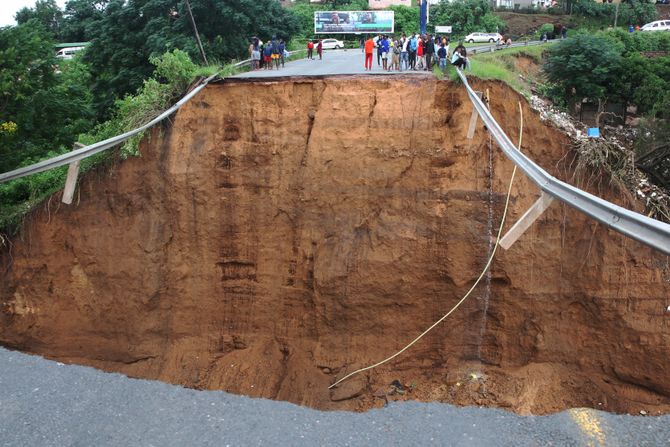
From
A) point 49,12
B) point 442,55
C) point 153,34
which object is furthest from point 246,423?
point 49,12

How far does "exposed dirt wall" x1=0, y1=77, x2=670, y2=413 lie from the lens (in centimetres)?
1103

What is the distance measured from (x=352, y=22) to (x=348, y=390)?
3210 cm

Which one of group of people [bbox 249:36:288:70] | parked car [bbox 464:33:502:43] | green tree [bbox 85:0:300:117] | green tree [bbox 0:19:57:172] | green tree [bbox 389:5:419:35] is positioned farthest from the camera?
green tree [bbox 389:5:419:35]

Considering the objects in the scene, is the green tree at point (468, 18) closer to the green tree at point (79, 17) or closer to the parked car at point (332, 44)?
the parked car at point (332, 44)

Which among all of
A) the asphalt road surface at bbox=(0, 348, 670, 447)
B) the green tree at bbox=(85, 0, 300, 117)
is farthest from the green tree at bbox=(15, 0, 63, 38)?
the asphalt road surface at bbox=(0, 348, 670, 447)

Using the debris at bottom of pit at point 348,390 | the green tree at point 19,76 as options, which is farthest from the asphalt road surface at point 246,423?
the green tree at point 19,76

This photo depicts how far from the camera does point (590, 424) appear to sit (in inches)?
383

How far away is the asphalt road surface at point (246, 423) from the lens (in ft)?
30.2

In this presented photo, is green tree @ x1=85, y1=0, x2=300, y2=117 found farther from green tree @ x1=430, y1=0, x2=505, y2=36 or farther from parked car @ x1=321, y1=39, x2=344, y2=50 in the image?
green tree @ x1=430, y1=0, x2=505, y2=36

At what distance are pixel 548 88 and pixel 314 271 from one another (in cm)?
1306

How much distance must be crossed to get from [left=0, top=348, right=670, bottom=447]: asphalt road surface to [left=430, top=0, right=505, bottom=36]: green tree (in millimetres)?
35653

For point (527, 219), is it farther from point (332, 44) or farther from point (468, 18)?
point (468, 18)

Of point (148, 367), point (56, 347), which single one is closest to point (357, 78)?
point (148, 367)

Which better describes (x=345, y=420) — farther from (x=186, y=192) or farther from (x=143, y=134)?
(x=143, y=134)
